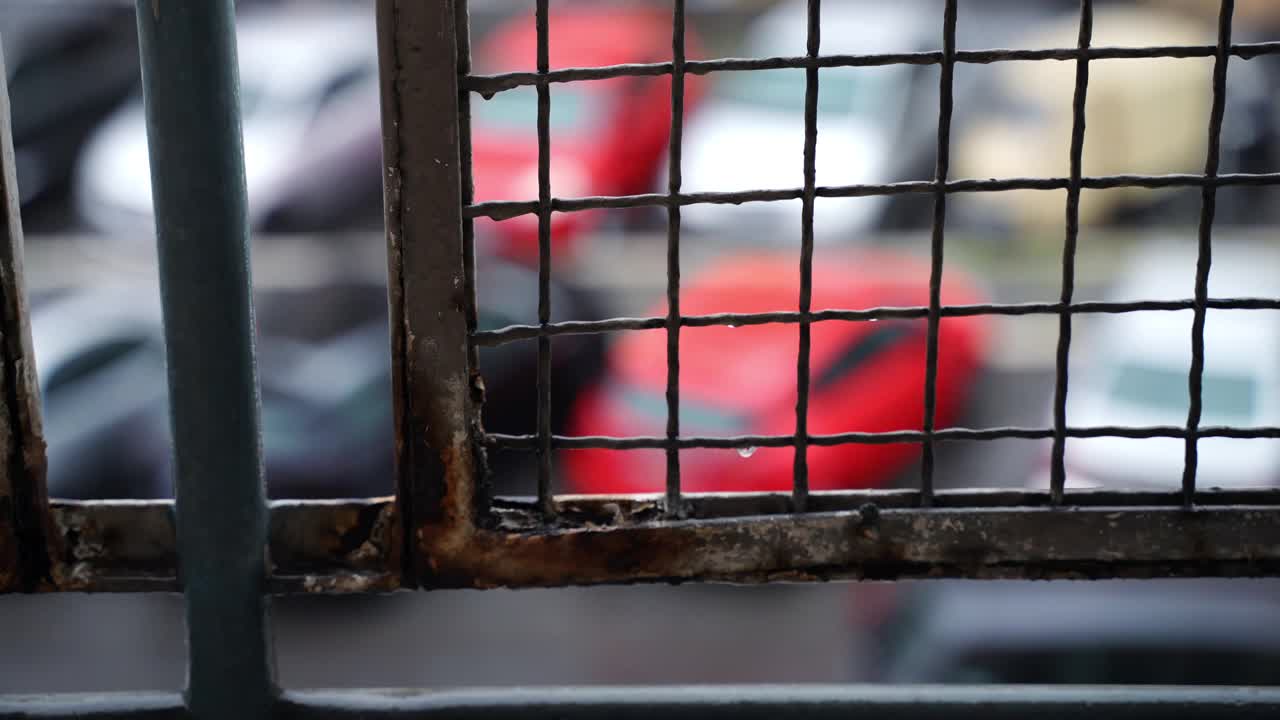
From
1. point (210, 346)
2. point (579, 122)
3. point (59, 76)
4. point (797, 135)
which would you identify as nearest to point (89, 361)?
point (579, 122)

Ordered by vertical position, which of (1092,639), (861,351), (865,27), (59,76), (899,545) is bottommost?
(1092,639)

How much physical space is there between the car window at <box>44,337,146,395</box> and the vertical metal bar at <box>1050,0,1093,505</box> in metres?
2.88

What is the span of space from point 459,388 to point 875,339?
8.42 feet

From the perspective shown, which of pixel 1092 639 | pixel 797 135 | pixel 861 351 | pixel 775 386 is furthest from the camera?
pixel 797 135

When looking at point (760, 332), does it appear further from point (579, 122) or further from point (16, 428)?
point (16, 428)

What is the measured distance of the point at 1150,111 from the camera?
4.47 m

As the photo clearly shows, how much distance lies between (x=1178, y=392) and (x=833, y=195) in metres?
2.48

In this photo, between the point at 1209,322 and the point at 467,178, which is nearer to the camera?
the point at 467,178

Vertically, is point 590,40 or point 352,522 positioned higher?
point 590,40

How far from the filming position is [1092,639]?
2211 millimetres

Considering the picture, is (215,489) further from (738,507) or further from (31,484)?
(738,507)

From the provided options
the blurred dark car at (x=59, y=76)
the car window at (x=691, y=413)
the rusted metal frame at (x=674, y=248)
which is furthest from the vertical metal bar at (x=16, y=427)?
the blurred dark car at (x=59, y=76)

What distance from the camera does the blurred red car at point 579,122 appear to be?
4012mm

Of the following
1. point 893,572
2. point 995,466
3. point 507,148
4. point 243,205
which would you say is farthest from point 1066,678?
point 507,148
